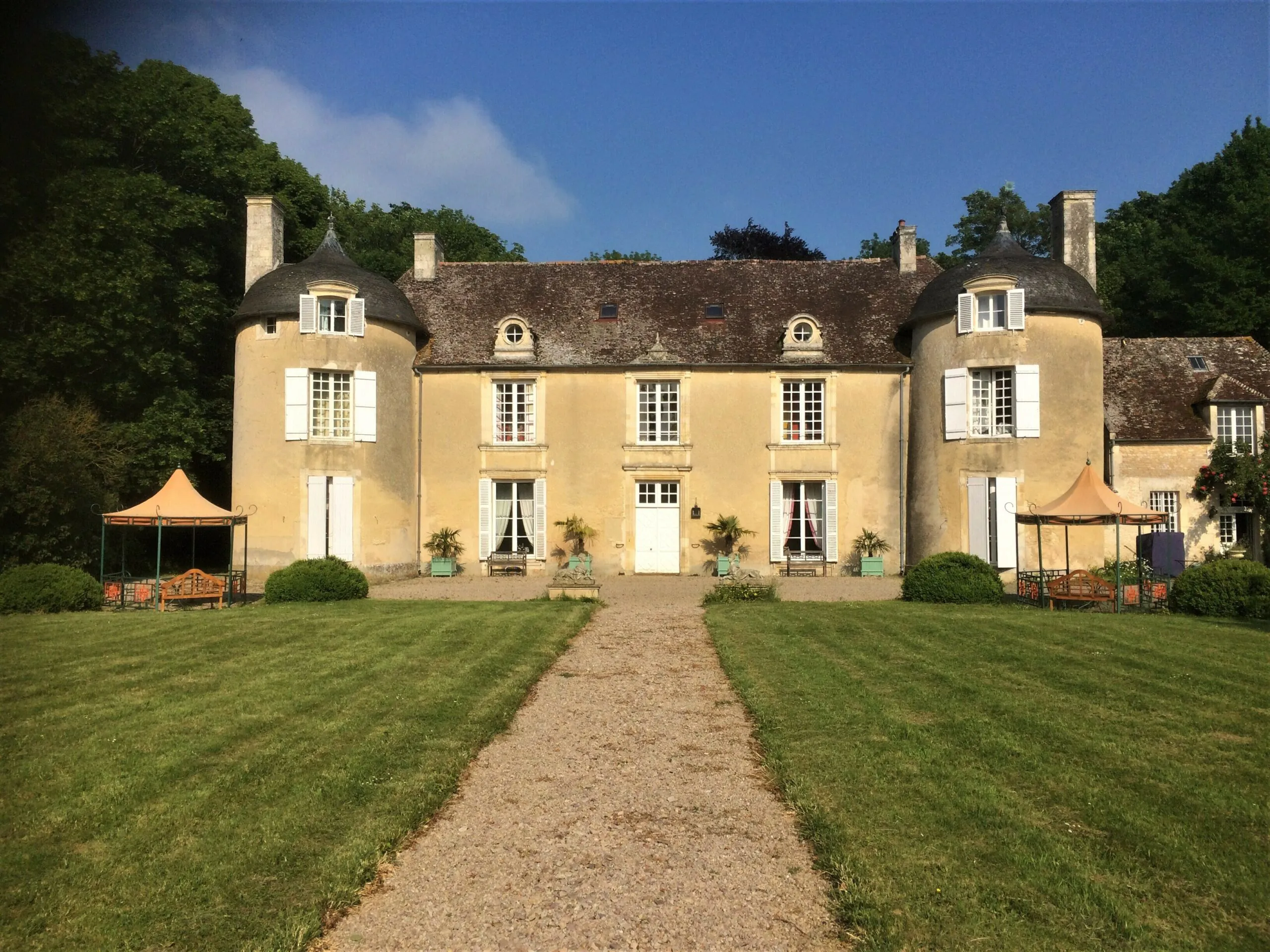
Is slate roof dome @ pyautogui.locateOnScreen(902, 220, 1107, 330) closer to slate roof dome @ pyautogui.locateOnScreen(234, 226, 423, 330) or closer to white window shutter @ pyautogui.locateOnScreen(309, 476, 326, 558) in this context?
slate roof dome @ pyautogui.locateOnScreen(234, 226, 423, 330)

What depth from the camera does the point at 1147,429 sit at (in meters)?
20.3

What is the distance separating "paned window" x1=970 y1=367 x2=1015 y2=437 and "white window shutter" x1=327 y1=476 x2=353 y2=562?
489 inches

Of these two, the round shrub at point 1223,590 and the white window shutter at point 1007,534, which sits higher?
the white window shutter at point 1007,534

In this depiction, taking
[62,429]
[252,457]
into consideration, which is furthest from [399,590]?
[62,429]

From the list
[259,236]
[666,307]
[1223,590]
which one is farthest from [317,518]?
[1223,590]

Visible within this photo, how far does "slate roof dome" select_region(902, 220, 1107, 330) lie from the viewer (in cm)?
1819

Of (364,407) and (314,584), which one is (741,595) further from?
(364,407)

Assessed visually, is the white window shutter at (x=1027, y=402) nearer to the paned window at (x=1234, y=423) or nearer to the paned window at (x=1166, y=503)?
the paned window at (x=1166, y=503)

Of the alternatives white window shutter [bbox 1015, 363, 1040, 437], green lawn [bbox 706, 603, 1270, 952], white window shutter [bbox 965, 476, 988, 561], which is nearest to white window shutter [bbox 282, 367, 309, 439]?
green lawn [bbox 706, 603, 1270, 952]

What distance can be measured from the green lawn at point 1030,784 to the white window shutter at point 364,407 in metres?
11.1

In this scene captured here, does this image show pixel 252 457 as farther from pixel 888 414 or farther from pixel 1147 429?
pixel 1147 429

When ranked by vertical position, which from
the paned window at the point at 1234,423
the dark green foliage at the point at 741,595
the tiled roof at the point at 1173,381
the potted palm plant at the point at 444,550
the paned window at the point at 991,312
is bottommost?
the dark green foliage at the point at 741,595

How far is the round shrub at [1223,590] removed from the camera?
40.7 feet

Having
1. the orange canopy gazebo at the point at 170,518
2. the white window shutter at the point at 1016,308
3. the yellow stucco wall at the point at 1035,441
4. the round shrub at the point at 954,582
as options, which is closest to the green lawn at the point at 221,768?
the orange canopy gazebo at the point at 170,518
